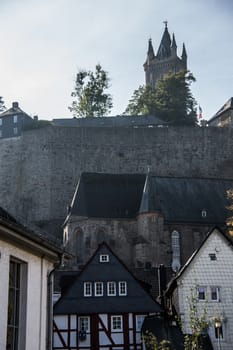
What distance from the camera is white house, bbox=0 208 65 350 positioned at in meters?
10.1

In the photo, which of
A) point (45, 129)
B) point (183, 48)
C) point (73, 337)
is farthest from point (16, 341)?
point (183, 48)

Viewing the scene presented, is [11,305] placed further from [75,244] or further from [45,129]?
[45,129]

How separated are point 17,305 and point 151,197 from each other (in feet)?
127

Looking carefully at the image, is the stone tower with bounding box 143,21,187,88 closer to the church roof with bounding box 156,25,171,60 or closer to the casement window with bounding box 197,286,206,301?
the church roof with bounding box 156,25,171,60

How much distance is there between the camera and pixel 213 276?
29.9 meters

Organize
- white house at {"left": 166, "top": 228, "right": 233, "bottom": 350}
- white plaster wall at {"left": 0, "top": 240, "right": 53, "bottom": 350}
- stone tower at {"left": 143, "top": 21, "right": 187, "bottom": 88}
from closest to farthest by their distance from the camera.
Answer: white plaster wall at {"left": 0, "top": 240, "right": 53, "bottom": 350} → white house at {"left": 166, "top": 228, "right": 233, "bottom": 350} → stone tower at {"left": 143, "top": 21, "right": 187, "bottom": 88}

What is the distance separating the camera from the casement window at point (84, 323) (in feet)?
90.3

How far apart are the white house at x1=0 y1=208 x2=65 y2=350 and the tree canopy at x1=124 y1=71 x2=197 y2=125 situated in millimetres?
56451

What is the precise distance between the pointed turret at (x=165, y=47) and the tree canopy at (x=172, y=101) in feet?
84.6

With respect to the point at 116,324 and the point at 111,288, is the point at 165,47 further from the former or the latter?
the point at 116,324

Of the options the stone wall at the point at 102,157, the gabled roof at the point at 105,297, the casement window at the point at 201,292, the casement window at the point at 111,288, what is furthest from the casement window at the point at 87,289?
the stone wall at the point at 102,157

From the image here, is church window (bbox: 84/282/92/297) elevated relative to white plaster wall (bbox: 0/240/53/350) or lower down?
elevated

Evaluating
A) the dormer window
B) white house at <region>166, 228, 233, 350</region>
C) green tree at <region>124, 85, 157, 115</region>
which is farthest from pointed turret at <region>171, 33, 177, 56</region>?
white house at <region>166, 228, 233, 350</region>

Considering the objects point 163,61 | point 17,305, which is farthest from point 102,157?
point 17,305
